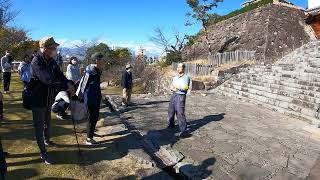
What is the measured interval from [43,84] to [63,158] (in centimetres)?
127

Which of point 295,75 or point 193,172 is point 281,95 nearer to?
point 295,75

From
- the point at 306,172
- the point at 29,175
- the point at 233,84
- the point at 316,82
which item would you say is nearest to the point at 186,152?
the point at 306,172

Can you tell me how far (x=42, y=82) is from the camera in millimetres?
5176

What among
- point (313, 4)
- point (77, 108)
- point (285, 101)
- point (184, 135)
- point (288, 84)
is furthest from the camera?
point (313, 4)

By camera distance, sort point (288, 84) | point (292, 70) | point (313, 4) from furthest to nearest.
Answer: point (313, 4), point (292, 70), point (288, 84)

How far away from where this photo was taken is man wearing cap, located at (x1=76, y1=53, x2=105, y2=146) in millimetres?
6176

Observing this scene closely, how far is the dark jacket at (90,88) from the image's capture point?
6.16m

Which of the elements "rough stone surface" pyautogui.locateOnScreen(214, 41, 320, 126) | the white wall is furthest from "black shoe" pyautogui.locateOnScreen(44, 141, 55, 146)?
the white wall

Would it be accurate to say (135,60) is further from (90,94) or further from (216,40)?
(90,94)

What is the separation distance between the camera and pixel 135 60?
31.4m

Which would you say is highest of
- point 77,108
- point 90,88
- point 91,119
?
point 90,88

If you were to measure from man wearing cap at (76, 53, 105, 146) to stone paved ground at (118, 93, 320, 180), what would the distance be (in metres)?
1.30

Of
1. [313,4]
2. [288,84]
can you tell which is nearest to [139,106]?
[288,84]

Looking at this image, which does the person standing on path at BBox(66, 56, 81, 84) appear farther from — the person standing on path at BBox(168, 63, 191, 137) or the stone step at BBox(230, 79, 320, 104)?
the stone step at BBox(230, 79, 320, 104)
